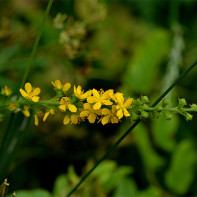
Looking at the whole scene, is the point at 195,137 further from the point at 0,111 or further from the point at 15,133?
the point at 0,111

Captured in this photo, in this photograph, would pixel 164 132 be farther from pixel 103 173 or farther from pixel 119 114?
pixel 119 114

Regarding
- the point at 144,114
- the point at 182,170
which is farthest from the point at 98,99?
the point at 182,170

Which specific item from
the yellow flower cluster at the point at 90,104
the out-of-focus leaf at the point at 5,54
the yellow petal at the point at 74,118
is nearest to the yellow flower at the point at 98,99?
the yellow flower cluster at the point at 90,104

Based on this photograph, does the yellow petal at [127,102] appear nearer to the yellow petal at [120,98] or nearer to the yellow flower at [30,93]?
the yellow petal at [120,98]

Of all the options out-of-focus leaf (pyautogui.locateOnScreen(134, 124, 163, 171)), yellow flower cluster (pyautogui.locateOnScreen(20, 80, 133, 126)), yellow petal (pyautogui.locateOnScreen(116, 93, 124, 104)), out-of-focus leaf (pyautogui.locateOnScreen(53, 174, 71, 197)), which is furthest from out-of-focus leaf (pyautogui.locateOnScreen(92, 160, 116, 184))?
yellow petal (pyautogui.locateOnScreen(116, 93, 124, 104))

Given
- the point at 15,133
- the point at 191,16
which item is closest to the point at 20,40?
the point at 15,133

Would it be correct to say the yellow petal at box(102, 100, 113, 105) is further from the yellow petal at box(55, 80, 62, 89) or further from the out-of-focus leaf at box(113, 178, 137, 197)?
the out-of-focus leaf at box(113, 178, 137, 197)
